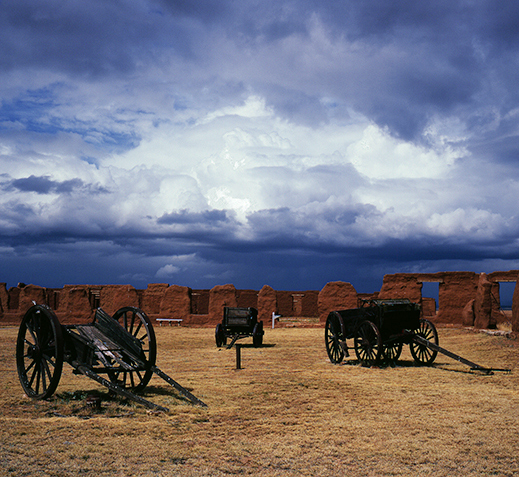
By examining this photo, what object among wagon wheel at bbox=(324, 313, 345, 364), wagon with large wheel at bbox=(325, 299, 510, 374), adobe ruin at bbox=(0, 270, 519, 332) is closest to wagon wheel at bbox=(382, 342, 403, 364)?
wagon with large wheel at bbox=(325, 299, 510, 374)

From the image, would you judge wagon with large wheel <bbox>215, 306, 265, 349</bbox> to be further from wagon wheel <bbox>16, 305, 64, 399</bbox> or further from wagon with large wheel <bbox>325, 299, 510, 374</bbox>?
wagon wheel <bbox>16, 305, 64, 399</bbox>

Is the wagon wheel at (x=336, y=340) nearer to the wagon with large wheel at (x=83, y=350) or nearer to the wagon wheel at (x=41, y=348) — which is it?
the wagon with large wheel at (x=83, y=350)

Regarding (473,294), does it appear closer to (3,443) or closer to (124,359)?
(124,359)

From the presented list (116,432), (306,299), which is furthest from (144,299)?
(116,432)

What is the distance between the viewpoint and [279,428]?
5527 millimetres

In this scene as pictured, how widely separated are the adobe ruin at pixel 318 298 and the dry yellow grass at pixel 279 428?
13.2 metres

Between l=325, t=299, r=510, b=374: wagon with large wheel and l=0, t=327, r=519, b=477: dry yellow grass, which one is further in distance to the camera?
l=325, t=299, r=510, b=374: wagon with large wheel

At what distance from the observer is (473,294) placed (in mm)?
22672

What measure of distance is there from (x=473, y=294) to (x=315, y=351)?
12224mm

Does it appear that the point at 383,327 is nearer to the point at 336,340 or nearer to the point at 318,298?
the point at 336,340

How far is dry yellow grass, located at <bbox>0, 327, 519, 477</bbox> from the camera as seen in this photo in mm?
4324

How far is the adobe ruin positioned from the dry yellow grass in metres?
13.2

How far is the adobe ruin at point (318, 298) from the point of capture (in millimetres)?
21594

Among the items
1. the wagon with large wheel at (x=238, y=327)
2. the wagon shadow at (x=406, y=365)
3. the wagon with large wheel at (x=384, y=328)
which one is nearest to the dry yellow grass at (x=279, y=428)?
the wagon shadow at (x=406, y=365)
